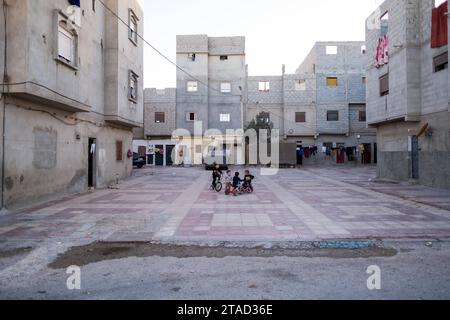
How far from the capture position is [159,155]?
132 ft

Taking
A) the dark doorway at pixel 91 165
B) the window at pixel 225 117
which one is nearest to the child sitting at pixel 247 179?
the dark doorway at pixel 91 165

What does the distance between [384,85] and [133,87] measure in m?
14.9

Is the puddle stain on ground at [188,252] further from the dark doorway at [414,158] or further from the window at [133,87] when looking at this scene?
the window at [133,87]

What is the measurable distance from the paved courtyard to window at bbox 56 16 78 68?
17.2 ft

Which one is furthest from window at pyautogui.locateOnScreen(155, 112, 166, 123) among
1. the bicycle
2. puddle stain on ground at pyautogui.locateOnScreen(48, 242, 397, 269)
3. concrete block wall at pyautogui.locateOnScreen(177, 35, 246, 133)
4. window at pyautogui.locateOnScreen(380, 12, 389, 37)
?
puddle stain on ground at pyautogui.locateOnScreen(48, 242, 397, 269)

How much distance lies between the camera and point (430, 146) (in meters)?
17.2

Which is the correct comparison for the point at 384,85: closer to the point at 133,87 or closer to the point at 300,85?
the point at 133,87

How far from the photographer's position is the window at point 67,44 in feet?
41.4

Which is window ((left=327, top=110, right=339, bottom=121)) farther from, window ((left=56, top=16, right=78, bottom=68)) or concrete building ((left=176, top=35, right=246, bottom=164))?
window ((left=56, top=16, right=78, bottom=68))

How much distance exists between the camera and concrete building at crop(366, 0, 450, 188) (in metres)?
16.3

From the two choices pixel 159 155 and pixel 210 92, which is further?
pixel 159 155

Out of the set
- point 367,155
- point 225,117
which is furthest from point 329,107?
point 225,117

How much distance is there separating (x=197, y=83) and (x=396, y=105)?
23379 millimetres

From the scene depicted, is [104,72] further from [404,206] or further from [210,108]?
[210,108]
